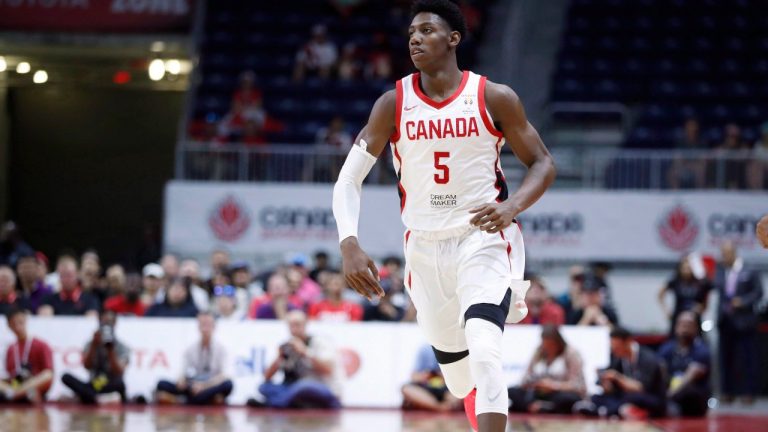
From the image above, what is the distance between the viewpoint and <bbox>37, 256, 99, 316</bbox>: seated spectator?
514 inches

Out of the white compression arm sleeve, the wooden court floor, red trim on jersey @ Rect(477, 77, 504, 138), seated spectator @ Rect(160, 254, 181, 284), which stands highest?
red trim on jersey @ Rect(477, 77, 504, 138)

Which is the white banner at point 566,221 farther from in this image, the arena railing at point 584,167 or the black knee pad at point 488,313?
the black knee pad at point 488,313

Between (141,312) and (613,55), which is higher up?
(613,55)

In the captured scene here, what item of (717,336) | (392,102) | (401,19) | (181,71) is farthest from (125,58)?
(392,102)

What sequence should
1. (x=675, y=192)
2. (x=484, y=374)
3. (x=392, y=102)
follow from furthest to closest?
(x=675, y=192)
(x=392, y=102)
(x=484, y=374)

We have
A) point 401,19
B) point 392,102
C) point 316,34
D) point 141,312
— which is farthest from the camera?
point 401,19

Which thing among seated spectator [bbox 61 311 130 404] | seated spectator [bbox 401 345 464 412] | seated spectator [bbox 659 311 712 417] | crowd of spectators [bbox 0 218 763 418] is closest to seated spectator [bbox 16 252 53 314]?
crowd of spectators [bbox 0 218 763 418]

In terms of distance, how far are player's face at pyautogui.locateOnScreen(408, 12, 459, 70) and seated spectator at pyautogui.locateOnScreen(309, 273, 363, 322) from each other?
23.1 ft

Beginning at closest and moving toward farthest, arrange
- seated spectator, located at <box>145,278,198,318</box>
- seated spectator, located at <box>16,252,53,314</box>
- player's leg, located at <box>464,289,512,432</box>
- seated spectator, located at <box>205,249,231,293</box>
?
1. player's leg, located at <box>464,289,512,432</box>
2. seated spectator, located at <box>145,278,198,318</box>
3. seated spectator, located at <box>16,252,53,314</box>
4. seated spectator, located at <box>205,249,231,293</box>

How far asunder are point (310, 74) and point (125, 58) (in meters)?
5.71

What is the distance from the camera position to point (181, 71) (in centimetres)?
2439

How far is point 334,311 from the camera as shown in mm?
12875

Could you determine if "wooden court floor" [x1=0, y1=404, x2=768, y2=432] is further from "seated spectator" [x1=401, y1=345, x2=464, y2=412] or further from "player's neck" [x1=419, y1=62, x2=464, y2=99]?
"player's neck" [x1=419, y1=62, x2=464, y2=99]

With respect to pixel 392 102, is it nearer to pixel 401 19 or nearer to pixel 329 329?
pixel 329 329
